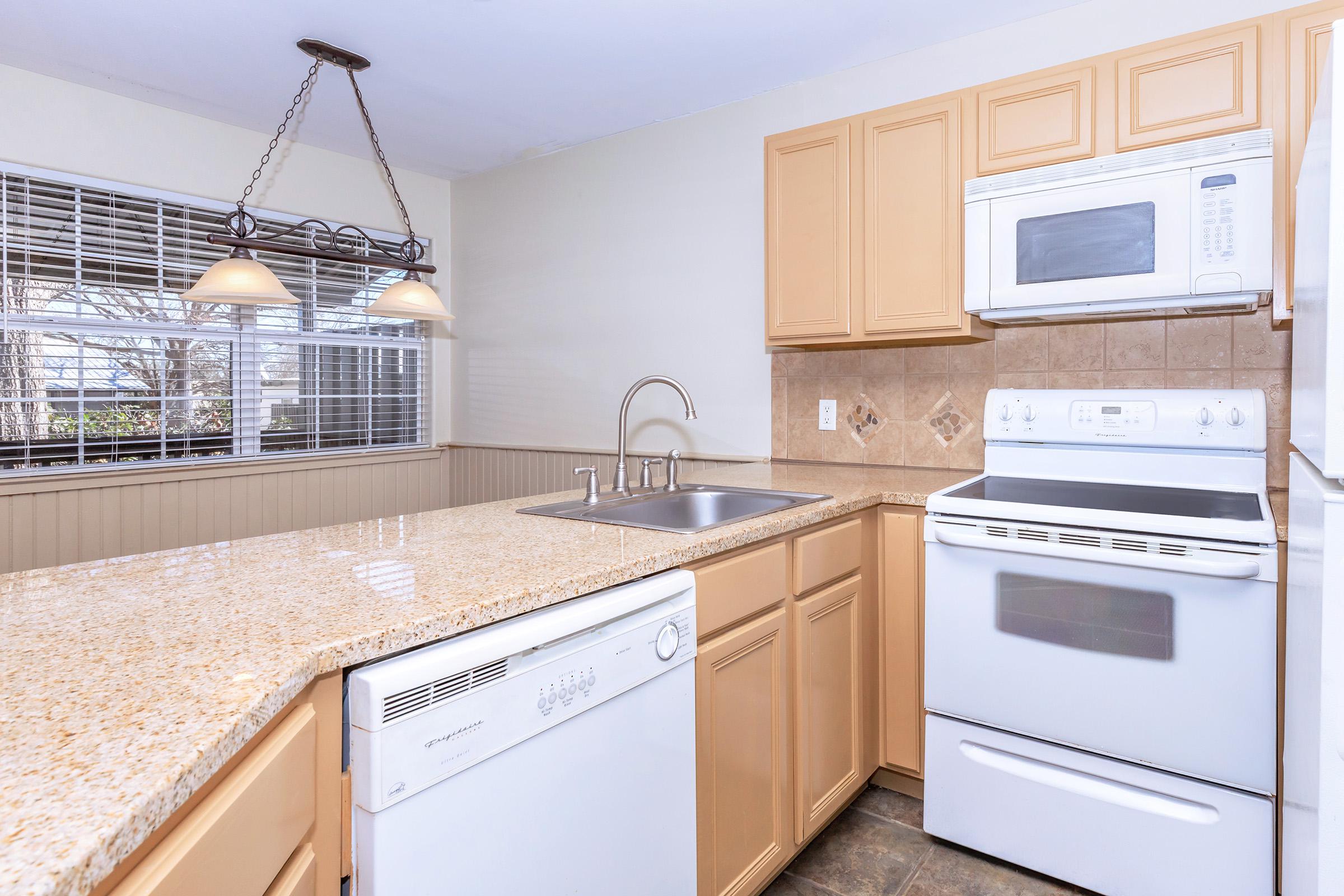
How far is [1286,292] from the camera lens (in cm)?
175

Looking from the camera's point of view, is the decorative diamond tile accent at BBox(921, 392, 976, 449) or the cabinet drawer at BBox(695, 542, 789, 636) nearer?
the cabinet drawer at BBox(695, 542, 789, 636)

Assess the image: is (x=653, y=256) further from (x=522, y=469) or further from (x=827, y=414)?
(x=522, y=469)

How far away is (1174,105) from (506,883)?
2.28m

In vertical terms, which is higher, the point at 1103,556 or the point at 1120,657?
Answer: the point at 1103,556

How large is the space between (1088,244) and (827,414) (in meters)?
1.06

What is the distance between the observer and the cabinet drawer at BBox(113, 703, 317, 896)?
597 mm

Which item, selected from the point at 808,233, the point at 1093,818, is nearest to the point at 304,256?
the point at 808,233

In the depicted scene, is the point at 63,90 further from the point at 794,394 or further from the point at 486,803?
the point at 486,803

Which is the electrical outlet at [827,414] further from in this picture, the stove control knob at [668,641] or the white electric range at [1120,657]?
the stove control knob at [668,641]

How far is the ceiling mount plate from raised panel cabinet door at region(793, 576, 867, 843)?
2340 millimetres

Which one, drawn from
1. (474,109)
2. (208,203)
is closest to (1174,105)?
(474,109)

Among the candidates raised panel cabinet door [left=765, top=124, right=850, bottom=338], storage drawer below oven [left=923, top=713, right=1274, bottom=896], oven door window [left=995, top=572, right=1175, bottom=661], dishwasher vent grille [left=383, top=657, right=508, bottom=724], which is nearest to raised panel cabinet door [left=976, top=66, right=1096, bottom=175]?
raised panel cabinet door [left=765, top=124, right=850, bottom=338]

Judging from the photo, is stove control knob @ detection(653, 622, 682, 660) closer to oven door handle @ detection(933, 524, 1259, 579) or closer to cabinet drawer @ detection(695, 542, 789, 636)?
cabinet drawer @ detection(695, 542, 789, 636)

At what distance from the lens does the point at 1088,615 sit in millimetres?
1723
